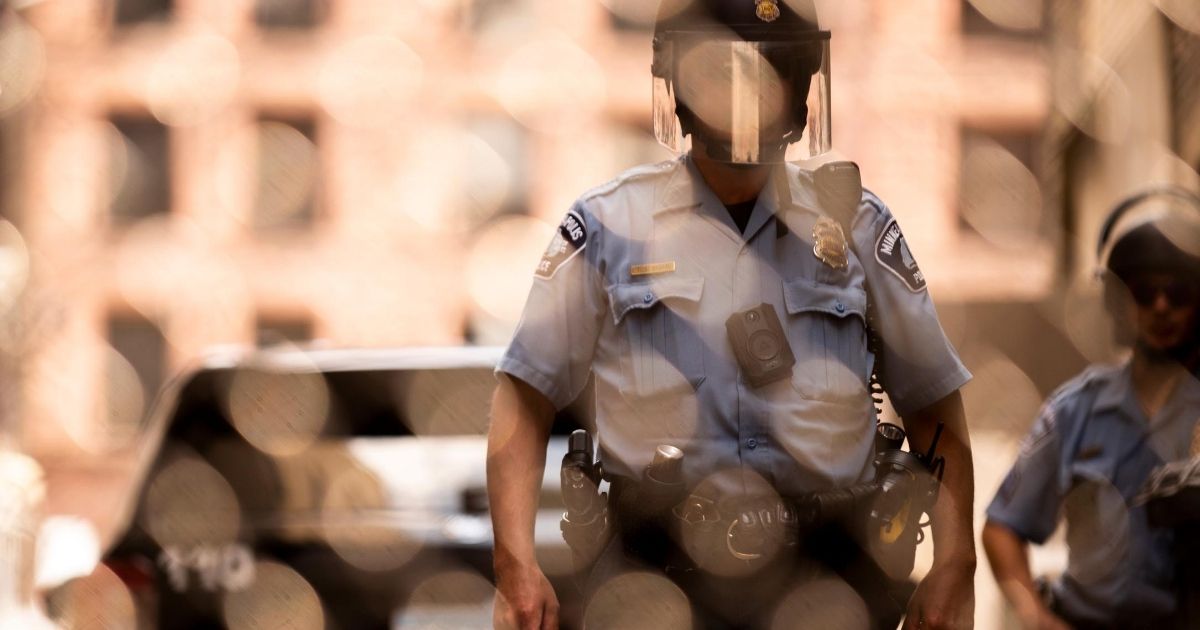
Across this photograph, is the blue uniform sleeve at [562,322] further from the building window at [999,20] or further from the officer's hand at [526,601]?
the building window at [999,20]

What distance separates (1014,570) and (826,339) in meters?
1.38

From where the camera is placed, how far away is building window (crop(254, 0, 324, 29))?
26.7 metres

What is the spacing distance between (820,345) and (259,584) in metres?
1.79

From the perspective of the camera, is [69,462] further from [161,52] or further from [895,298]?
[895,298]

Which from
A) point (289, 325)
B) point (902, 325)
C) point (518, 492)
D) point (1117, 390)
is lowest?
point (289, 325)

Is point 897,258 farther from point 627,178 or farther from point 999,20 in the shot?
point 999,20

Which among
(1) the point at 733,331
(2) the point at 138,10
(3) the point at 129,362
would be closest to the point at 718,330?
(1) the point at 733,331

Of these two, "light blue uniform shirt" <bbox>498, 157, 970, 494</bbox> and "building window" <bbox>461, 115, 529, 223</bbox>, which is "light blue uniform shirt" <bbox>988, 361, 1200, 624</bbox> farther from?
"building window" <bbox>461, 115, 529, 223</bbox>

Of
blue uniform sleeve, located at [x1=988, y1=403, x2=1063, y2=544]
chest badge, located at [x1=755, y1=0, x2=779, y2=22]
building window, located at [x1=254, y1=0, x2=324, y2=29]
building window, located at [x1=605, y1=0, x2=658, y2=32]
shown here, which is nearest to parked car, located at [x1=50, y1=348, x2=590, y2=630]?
blue uniform sleeve, located at [x1=988, y1=403, x2=1063, y2=544]

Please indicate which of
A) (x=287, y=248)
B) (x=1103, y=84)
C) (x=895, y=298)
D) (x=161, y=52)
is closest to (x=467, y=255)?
(x=287, y=248)

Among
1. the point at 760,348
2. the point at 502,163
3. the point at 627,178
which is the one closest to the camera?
the point at 760,348

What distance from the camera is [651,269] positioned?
2.83 meters

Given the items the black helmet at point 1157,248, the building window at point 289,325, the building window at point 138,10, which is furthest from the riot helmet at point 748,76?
the building window at point 138,10

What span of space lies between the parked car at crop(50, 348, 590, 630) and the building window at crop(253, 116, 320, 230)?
22.5 meters
